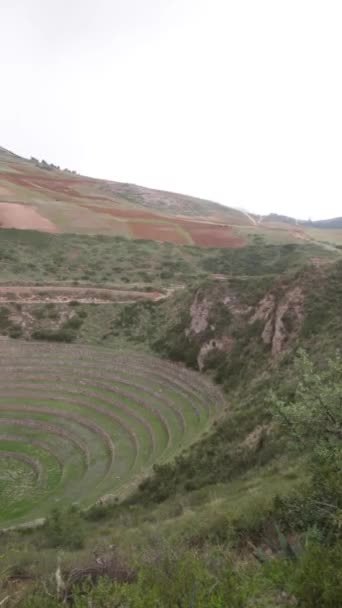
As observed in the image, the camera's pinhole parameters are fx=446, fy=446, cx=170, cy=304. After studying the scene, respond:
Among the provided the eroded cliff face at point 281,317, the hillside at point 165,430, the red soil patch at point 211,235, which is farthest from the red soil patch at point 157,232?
the eroded cliff face at point 281,317

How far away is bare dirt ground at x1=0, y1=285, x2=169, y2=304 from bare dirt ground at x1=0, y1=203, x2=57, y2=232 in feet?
74.4

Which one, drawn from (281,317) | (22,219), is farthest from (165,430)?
(22,219)

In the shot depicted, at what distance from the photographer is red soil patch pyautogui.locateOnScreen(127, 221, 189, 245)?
69312 mm

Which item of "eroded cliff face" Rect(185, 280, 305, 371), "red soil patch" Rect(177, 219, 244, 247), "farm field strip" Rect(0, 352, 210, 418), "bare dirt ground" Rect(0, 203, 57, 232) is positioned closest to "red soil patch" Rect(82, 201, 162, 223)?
"red soil patch" Rect(177, 219, 244, 247)

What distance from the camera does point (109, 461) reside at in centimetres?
2322

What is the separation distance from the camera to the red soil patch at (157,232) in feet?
227

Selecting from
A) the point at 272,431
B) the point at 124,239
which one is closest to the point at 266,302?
the point at 272,431

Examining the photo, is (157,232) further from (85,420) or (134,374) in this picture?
(85,420)

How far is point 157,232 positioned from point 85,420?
162ft

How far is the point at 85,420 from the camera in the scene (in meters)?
26.8

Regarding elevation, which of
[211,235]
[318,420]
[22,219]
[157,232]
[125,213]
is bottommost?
[318,420]

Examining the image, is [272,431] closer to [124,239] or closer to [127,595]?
[127,595]

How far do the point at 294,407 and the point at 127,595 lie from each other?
540cm

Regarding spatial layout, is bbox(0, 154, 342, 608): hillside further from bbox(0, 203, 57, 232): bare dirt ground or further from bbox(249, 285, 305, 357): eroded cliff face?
bbox(0, 203, 57, 232): bare dirt ground
